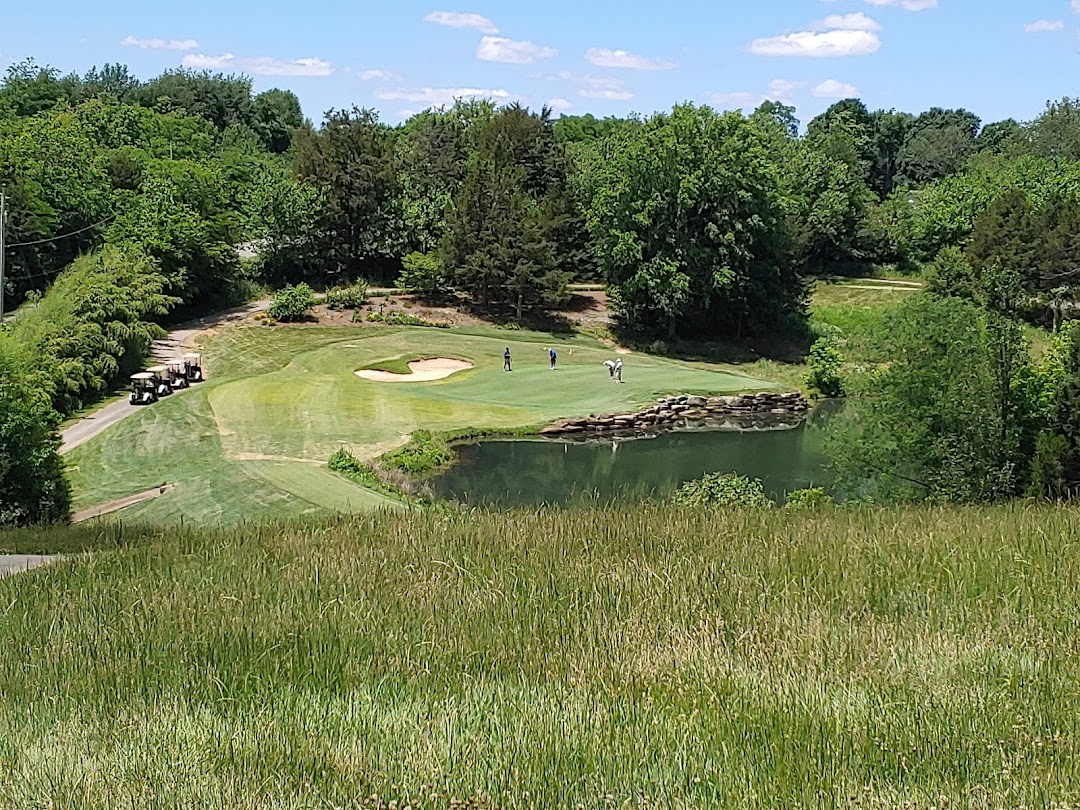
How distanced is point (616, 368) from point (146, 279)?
70.6 feet

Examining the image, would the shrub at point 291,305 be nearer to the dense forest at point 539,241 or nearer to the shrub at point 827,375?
the dense forest at point 539,241

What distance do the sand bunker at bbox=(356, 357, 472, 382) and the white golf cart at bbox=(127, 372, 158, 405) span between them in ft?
29.4

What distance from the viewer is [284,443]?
33.2 meters

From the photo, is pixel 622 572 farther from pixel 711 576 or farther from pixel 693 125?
pixel 693 125

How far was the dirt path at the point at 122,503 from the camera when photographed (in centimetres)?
2523

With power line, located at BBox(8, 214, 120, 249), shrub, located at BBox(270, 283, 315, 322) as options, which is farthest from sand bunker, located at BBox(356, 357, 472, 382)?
power line, located at BBox(8, 214, 120, 249)

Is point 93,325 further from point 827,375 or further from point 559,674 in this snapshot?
point 559,674

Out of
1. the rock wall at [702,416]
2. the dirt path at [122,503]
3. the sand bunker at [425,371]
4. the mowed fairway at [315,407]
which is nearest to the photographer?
the dirt path at [122,503]

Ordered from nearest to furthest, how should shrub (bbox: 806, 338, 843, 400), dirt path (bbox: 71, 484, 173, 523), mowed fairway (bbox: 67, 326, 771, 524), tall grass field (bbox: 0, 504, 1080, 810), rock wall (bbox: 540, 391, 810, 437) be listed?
tall grass field (bbox: 0, 504, 1080, 810) < dirt path (bbox: 71, 484, 173, 523) < mowed fairway (bbox: 67, 326, 771, 524) < rock wall (bbox: 540, 391, 810, 437) < shrub (bbox: 806, 338, 843, 400)

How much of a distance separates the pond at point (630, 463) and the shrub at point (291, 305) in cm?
2313

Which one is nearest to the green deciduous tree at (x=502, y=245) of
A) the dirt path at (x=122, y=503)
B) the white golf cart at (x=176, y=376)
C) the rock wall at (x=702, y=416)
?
the rock wall at (x=702, y=416)

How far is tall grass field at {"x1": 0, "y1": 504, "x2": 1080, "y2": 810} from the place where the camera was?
3.93 meters

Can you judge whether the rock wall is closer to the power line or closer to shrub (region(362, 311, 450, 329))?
shrub (region(362, 311, 450, 329))

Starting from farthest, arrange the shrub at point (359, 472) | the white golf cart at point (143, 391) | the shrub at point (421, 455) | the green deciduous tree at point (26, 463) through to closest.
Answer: the white golf cart at point (143, 391) < the shrub at point (421, 455) < the shrub at point (359, 472) < the green deciduous tree at point (26, 463)
